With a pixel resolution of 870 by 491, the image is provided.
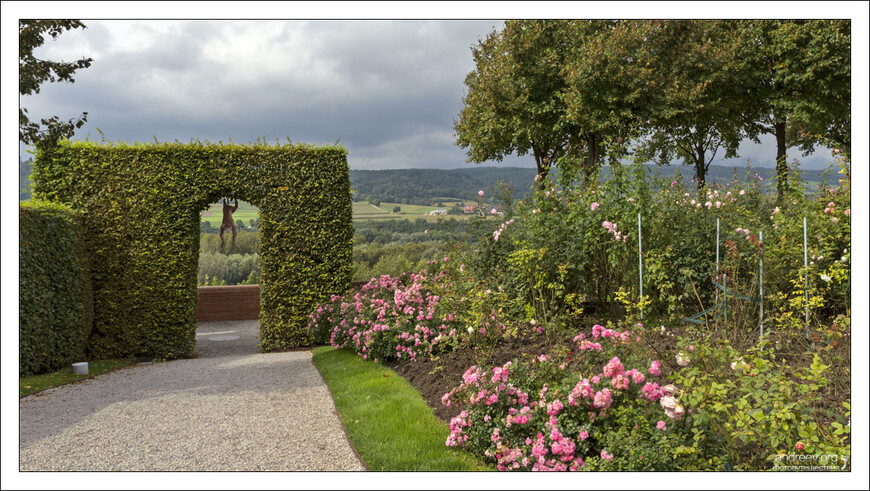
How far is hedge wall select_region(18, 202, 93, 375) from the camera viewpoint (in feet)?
21.6

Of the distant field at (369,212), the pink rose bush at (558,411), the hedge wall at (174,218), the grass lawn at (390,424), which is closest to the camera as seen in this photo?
the pink rose bush at (558,411)

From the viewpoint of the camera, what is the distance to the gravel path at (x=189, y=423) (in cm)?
373

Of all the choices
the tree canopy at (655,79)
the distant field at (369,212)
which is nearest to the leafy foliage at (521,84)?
the tree canopy at (655,79)

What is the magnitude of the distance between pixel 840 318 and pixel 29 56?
24.5 feet

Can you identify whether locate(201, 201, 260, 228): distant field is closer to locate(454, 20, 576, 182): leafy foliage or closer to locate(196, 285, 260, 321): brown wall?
locate(196, 285, 260, 321): brown wall

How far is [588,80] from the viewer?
1117 centimetres

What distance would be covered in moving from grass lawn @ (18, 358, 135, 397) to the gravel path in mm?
177

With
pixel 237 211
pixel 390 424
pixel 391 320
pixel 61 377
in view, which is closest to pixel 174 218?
pixel 237 211

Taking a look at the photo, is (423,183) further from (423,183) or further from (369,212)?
(369,212)

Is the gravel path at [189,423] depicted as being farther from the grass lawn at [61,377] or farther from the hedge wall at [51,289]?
the hedge wall at [51,289]

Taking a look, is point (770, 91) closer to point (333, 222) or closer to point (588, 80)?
point (588, 80)

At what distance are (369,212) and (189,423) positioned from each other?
773 cm

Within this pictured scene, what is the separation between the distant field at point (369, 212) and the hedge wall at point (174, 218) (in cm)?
55

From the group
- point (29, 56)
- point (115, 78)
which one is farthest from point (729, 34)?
point (29, 56)
